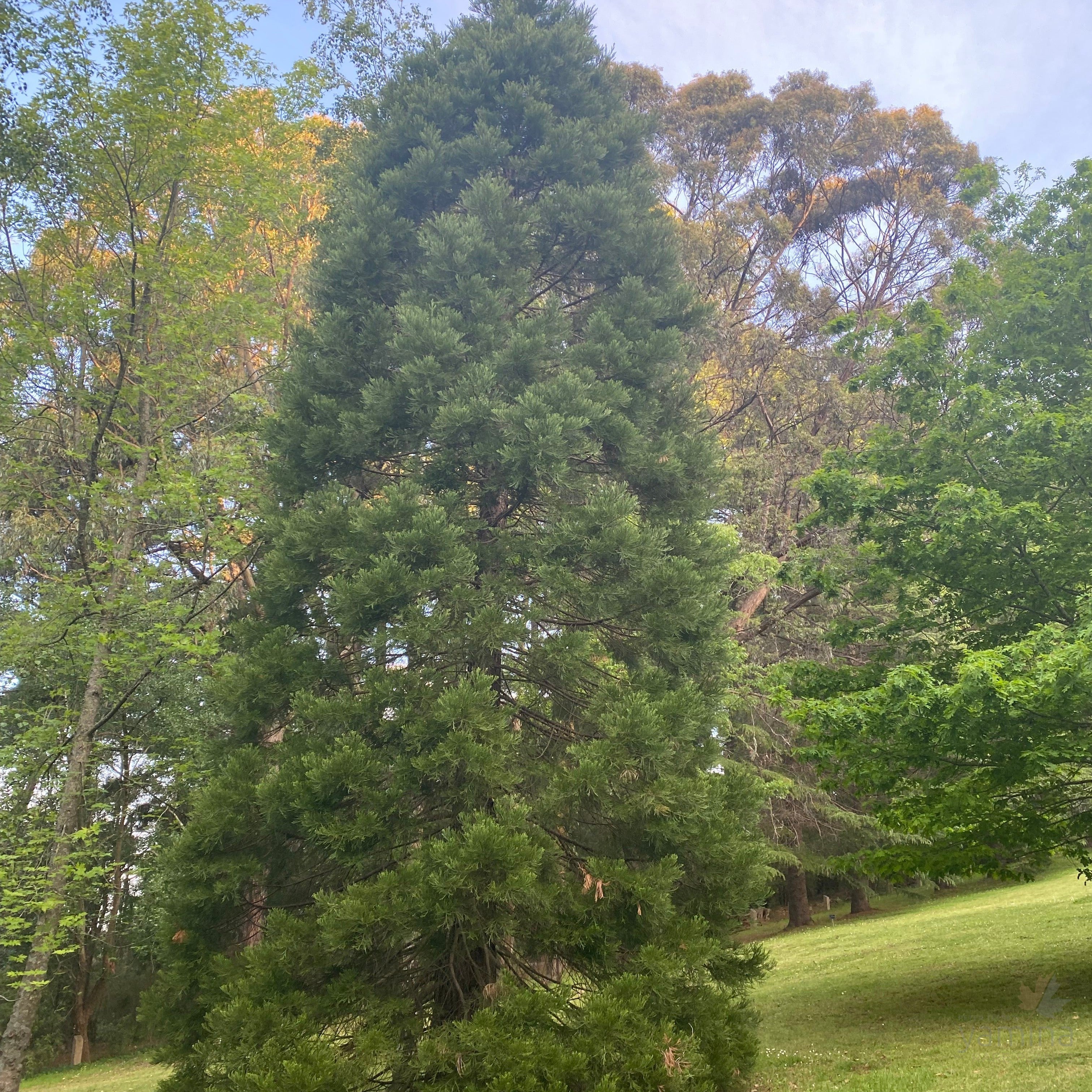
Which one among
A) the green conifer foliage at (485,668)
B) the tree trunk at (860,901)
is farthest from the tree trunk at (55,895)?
the tree trunk at (860,901)

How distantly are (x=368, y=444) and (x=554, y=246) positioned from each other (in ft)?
11.5

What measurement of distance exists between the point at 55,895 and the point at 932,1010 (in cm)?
969

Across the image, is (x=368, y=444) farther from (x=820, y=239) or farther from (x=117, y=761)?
(x=820, y=239)

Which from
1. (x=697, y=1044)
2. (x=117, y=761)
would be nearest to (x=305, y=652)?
(x=697, y=1044)

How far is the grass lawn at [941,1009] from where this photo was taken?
6.01m

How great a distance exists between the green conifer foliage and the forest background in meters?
0.16

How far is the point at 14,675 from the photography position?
13.6m

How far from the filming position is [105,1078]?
15.4 meters

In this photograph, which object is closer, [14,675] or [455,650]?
[455,650]

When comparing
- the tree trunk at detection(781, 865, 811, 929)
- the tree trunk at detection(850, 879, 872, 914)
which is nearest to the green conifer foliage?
the tree trunk at detection(781, 865, 811, 929)

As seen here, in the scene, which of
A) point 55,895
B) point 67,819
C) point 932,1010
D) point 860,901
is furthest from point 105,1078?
point 860,901

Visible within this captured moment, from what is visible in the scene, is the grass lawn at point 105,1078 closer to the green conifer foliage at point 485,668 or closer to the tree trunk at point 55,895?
the tree trunk at point 55,895

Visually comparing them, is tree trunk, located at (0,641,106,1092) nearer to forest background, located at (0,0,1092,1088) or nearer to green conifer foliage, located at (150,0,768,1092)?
forest background, located at (0,0,1092,1088)

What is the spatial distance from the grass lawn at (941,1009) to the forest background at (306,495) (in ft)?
4.30
